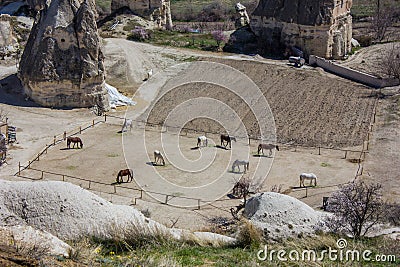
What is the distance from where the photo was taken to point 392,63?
122 feet

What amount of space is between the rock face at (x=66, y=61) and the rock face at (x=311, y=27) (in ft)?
55.0

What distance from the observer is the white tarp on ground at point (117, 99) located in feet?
114

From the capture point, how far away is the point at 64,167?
82.2ft

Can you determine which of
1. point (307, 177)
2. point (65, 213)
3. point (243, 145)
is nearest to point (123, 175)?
point (307, 177)

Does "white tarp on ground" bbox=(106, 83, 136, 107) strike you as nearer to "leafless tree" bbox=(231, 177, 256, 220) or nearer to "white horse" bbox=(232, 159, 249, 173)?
"white horse" bbox=(232, 159, 249, 173)

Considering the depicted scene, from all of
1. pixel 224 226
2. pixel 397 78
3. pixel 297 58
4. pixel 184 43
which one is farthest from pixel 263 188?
pixel 184 43

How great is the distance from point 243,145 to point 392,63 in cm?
1416

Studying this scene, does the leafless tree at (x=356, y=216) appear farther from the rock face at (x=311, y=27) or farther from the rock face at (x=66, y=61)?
Result: the rock face at (x=311, y=27)

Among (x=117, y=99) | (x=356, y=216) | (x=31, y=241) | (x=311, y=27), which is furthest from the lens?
(x=311, y=27)

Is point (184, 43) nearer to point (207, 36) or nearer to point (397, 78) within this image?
point (207, 36)

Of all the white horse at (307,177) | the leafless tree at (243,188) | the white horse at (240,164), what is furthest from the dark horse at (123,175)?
the white horse at (307,177)

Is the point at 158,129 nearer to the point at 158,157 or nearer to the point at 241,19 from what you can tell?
the point at 158,157

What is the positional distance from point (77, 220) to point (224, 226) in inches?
206

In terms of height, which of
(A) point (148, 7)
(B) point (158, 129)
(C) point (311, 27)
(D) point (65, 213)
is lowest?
(B) point (158, 129)
